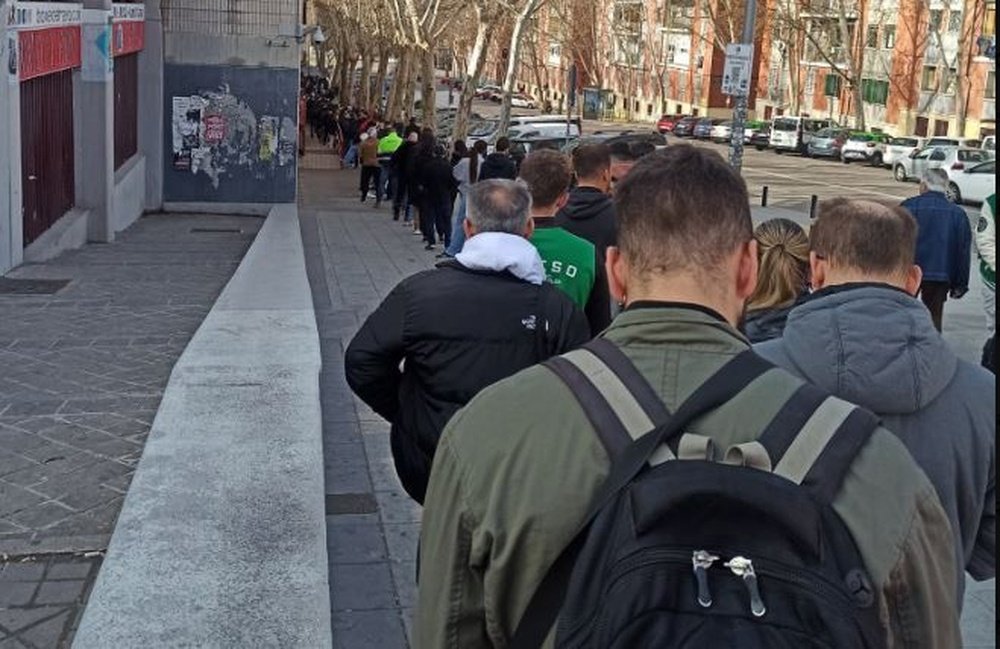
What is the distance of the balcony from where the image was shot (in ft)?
178

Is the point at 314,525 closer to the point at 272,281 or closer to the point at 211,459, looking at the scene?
the point at 211,459

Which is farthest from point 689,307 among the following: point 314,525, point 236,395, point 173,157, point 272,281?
point 173,157

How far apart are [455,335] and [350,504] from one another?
232 cm

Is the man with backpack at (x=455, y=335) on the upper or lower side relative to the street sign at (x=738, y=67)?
lower

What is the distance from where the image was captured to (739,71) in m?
18.7

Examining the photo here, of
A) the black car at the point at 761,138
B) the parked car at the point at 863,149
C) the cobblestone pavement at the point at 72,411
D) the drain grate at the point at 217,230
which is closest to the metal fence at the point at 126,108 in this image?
the drain grate at the point at 217,230

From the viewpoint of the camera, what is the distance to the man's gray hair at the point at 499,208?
13.1ft

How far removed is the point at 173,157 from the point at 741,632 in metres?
22.8

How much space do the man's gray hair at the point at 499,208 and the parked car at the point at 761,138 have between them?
5163cm

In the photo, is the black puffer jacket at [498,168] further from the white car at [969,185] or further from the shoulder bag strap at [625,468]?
the white car at [969,185]

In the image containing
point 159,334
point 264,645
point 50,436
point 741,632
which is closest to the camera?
point 741,632

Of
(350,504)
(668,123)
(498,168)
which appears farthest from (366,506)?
(668,123)

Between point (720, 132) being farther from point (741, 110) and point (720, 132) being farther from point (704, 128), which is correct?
point (741, 110)

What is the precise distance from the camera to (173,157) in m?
23.0
